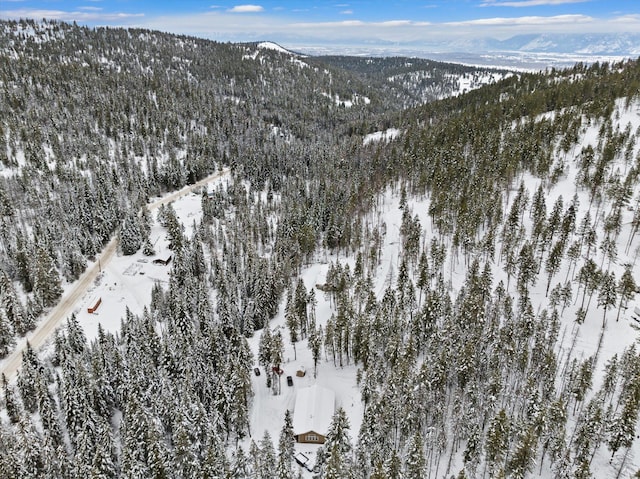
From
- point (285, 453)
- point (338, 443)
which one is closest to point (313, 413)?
point (338, 443)

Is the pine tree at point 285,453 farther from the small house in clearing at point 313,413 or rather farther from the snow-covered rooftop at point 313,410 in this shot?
the snow-covered rooftop at point 313,410

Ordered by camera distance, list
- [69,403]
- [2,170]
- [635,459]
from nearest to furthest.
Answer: [635,459] → [69,403] → [2,170]

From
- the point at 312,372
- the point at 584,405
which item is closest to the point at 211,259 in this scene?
the point at 312,372

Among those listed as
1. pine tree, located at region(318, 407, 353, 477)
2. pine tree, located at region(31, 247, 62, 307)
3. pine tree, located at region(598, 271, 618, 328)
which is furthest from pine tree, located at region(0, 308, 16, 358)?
pine tree, located at region(598, 271, 618, 328)

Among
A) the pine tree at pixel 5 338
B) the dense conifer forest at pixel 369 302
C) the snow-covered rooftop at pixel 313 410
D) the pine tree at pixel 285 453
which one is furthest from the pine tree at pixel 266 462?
the pine tree at pixel 5 338

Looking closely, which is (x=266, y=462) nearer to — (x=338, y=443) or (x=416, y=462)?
(x=338, y=443)

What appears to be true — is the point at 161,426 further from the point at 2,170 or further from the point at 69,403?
the point at 2,170

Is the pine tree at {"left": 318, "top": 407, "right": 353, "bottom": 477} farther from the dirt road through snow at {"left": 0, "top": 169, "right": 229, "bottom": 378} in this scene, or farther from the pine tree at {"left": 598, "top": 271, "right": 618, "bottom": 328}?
the dirt road through snow at {"left": 0, "top": 169, "right": 229, "bottom": 378}
